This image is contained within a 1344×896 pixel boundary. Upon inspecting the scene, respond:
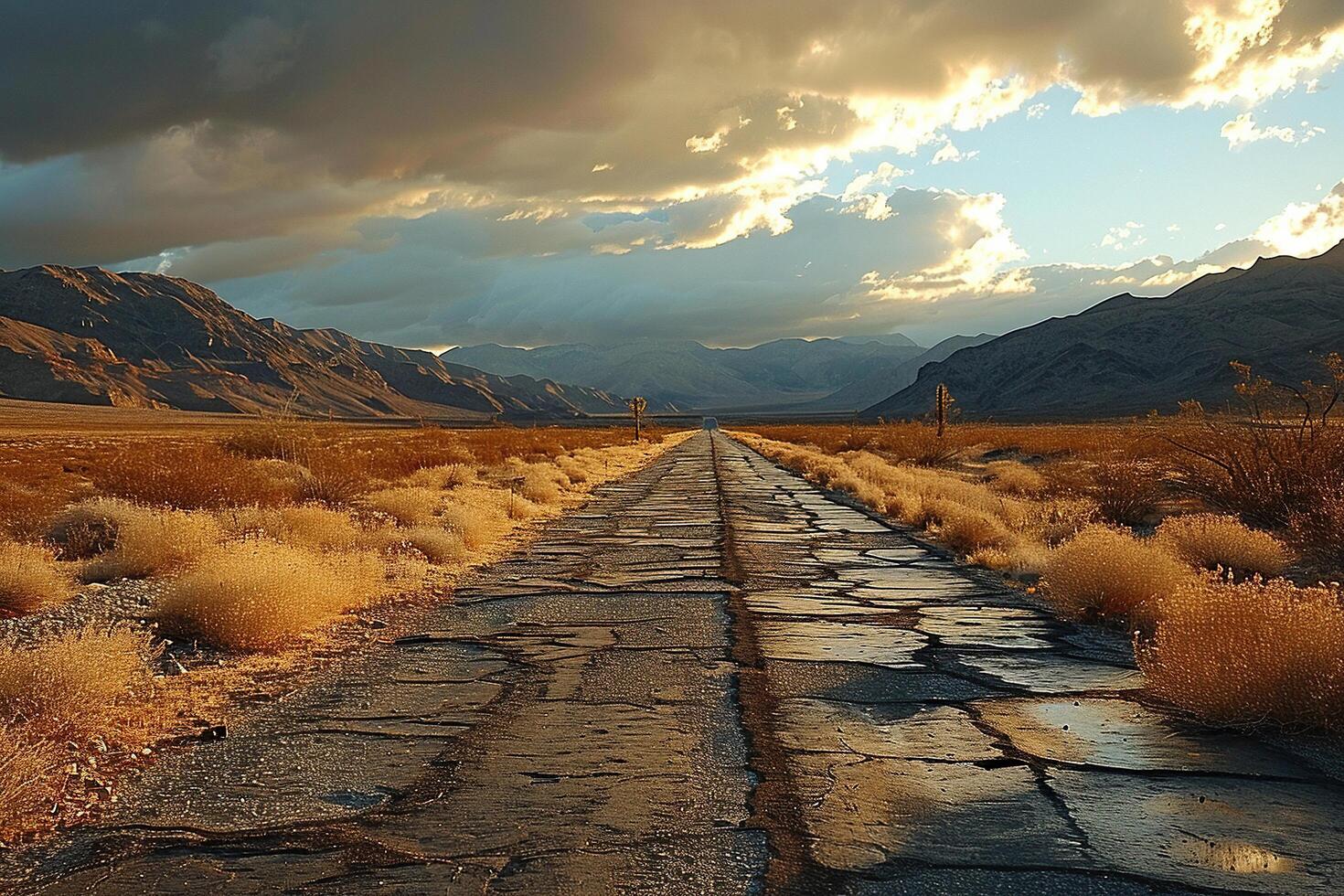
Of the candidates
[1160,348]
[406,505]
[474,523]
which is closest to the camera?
[474,523]

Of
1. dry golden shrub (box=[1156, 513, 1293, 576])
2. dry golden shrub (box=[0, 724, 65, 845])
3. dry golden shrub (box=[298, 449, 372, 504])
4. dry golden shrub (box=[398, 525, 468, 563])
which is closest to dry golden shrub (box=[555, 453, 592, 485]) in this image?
dry golden shrub (box=[298, 449, 372, 504])

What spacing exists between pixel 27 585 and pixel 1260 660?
10.4 metres

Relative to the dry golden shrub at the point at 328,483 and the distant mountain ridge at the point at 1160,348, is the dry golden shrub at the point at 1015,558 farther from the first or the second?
the distant mountain ridge at the point at 1160,348

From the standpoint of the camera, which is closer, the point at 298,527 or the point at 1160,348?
the point at 298,527

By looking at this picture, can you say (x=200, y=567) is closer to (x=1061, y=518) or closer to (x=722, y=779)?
(x=722, y=779)

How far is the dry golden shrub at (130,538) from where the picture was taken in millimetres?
11643

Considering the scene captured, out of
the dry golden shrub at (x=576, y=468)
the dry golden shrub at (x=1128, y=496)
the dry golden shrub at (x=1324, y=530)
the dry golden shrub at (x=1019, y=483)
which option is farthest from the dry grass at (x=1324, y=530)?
the dry golden shrub at (x=576, y=468)

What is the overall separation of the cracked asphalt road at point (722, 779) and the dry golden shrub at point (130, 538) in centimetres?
427

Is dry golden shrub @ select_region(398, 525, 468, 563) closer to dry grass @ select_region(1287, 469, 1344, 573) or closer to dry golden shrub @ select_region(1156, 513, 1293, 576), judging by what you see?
dry golden shrub @ select_region(1156, 513, 1293, 576)

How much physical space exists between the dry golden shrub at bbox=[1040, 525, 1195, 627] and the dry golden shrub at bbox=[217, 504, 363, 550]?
9085 millimetres

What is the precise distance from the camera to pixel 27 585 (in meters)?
9.64

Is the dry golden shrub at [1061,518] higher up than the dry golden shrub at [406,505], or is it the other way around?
the dry golden shrub at [406,505]

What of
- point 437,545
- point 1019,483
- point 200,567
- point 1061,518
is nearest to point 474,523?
point 437,545

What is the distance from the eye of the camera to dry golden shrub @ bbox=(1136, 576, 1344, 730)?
19.5ft
